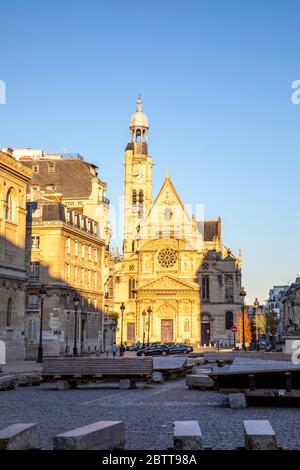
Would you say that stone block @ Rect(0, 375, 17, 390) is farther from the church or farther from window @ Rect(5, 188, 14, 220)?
the church

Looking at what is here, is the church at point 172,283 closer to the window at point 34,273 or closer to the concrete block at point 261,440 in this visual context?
the window at point 34,273

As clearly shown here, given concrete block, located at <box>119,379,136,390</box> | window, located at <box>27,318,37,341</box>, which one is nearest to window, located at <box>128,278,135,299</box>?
window, located at <box>27,318,37,341</box>

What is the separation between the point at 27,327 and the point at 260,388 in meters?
40.4

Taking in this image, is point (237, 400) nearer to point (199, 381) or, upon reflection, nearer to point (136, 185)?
point (199, 381)

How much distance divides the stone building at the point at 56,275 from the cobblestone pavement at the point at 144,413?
3057cm

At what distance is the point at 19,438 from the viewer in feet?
29.3

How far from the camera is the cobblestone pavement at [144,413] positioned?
12109 millimetres

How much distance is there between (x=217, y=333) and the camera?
90.9 metres

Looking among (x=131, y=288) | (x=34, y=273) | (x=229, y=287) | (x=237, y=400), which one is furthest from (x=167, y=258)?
(x=237, y=400)

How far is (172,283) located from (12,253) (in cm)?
4831

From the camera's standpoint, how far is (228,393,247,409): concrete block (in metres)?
17.2

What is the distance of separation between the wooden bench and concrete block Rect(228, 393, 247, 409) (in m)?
7.77

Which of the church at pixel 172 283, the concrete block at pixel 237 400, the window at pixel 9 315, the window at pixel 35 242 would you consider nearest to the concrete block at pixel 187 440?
the concrete block at pixel 237 400

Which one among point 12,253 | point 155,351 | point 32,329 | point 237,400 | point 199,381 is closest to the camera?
point 237,400
